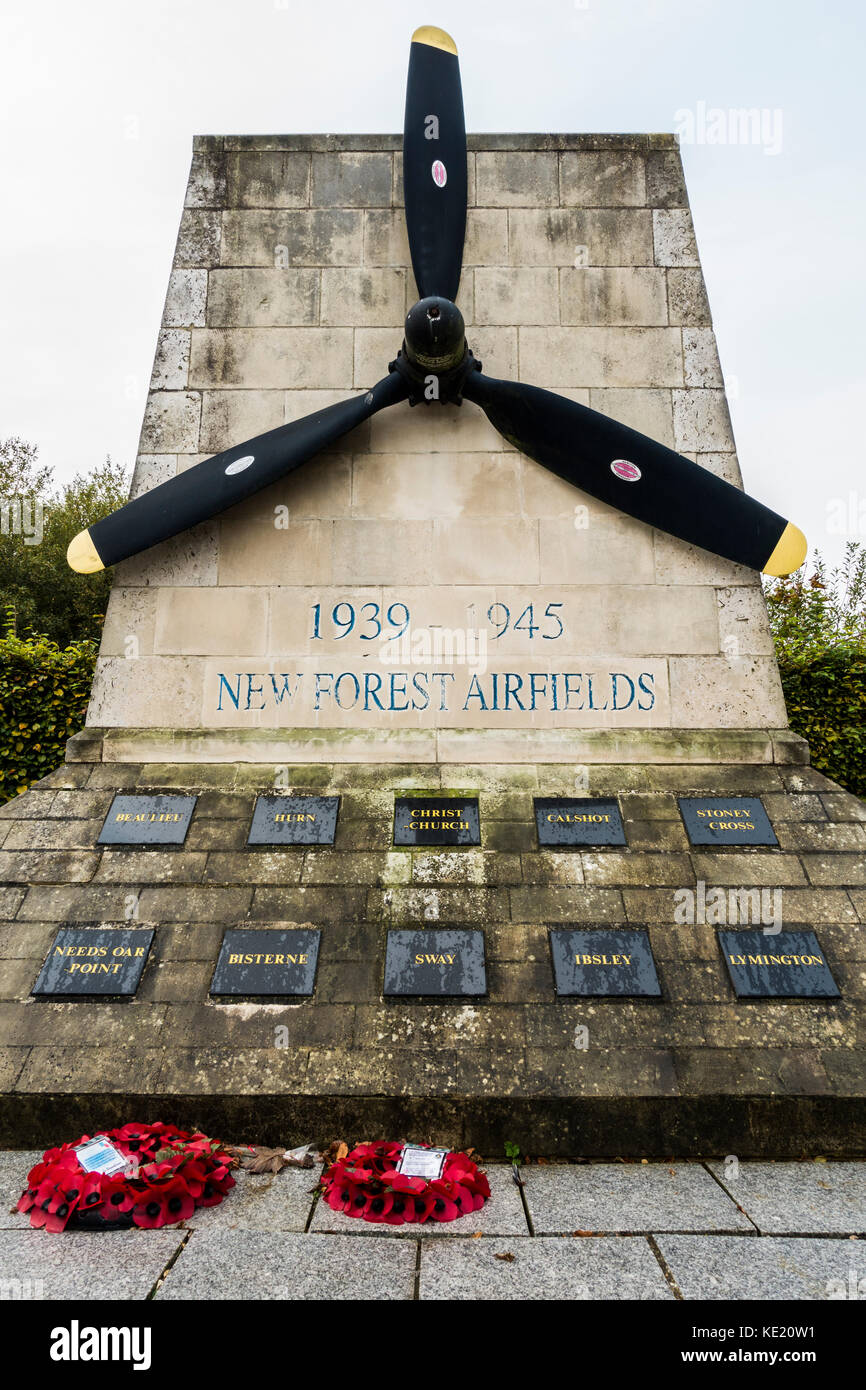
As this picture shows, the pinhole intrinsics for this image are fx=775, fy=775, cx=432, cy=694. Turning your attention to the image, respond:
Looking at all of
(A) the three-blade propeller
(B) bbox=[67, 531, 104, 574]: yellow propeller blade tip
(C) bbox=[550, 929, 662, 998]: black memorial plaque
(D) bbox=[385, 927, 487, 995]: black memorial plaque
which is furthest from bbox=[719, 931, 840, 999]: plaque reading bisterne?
(B) bbox=[67, 531, 104, 574]: yellow propeller blade tip

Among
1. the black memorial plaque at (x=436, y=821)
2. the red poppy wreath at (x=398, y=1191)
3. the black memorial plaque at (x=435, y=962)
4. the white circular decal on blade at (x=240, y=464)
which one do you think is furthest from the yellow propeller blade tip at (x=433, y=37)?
the red poppy wreath at (x=398, y=1191)

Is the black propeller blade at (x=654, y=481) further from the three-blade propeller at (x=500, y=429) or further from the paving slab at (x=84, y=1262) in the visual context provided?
the paving slab at (x=84, y=1262)

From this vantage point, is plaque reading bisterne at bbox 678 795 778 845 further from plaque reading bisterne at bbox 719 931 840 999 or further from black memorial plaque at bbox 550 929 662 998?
black memorial plaque at bbox 550 929 662 998

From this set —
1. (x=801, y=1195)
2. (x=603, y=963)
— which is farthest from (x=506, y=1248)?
(x=603, y=963)

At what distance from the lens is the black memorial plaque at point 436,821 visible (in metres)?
5.29

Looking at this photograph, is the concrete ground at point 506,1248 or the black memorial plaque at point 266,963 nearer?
the concrete ground at point 506,1248

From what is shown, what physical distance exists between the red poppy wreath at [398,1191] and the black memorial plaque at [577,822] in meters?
2.20

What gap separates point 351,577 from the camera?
6.29 meters

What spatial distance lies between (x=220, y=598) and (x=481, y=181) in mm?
4422

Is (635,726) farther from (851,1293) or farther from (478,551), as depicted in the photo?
(851,1293)

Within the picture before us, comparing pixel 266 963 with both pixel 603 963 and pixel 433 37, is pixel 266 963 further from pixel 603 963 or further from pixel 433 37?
pixel 433 37

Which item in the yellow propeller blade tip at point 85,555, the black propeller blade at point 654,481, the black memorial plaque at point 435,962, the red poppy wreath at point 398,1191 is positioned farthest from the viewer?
the black propeller blade at point 654,481

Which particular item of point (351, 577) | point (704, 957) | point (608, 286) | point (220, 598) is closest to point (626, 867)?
point (704, 957)

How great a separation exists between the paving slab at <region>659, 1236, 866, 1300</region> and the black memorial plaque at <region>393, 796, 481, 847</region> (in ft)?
8.61
